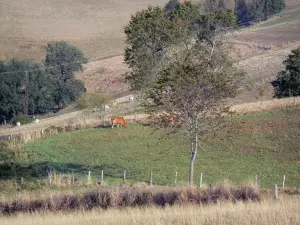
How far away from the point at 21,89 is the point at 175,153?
166ft

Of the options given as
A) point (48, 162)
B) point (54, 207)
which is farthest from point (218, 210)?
point (48, 162)

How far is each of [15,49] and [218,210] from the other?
96307mm

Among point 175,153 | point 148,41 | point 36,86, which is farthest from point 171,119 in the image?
point 36,86

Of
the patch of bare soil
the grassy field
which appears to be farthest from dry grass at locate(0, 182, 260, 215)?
the patch of bare soil

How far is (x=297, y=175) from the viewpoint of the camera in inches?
1313

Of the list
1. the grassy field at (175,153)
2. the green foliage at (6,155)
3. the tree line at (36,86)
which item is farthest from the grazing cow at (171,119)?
the tree line at (36,86)

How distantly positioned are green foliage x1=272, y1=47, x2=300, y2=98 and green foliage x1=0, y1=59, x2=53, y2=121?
37.9 meters

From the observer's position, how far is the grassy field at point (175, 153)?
Result: 113ft

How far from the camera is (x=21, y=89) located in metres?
85.8

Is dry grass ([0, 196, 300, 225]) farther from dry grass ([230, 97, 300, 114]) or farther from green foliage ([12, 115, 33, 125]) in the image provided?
green foliage ([12, 115, 33, 125])

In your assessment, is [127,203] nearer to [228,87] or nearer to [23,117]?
[228,87]

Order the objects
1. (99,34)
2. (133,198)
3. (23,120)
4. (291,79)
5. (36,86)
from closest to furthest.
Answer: (133,198) < (291,79) < (23,120) < (36,86) < (99,34)

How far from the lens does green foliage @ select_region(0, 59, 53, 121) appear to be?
84.6 meters

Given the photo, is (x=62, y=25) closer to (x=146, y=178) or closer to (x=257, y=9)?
(x=257, y=9)
